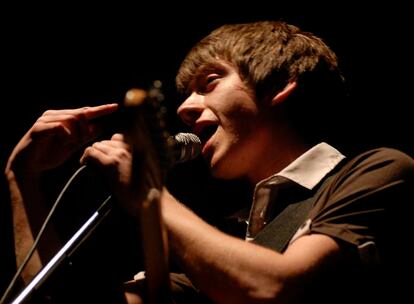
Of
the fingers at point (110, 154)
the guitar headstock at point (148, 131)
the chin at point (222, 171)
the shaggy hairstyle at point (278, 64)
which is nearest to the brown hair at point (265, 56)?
the shaggy hairstyle at point (278, 64)

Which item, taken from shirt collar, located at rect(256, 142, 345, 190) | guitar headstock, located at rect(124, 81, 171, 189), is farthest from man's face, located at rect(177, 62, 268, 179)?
guitar headstock, located at rect(124, 81, 171, 189)

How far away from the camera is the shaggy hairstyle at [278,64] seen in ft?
6.25

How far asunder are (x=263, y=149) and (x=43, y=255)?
819 mm

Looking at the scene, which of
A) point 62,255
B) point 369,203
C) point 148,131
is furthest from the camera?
point 369,203

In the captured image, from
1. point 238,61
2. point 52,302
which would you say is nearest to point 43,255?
point 52,302

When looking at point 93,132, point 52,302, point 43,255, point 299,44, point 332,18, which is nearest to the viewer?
point 52,302

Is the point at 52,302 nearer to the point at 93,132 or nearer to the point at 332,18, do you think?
the point at 93,132

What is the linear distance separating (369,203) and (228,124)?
0.62m

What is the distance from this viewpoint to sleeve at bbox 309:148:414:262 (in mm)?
1289

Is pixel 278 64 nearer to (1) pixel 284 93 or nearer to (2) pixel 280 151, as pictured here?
(1) pixel 284 93

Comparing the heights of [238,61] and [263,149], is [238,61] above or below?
above

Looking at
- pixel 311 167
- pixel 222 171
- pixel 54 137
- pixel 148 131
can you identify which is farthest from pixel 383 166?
pixel 54 137

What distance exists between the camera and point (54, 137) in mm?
1595

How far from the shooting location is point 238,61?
6.35ft
